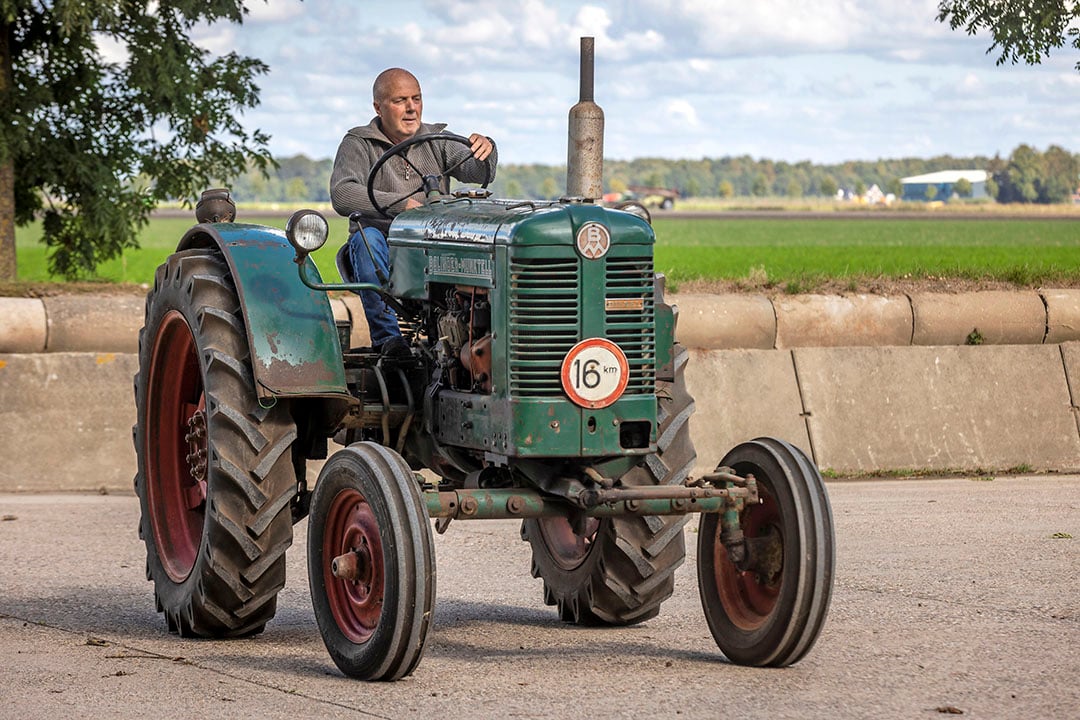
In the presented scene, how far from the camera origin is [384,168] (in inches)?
303

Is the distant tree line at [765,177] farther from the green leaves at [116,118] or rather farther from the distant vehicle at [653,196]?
the green leaves at [116,118]

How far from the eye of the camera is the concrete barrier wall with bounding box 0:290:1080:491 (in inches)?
453

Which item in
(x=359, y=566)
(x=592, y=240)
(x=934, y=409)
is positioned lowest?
(x=359, y=566)

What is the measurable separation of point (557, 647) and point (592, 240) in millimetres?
1759

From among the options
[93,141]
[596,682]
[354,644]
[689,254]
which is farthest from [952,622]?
[689,254]

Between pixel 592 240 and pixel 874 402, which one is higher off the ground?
pixel 592 240

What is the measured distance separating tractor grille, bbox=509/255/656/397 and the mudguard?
101 centimetres

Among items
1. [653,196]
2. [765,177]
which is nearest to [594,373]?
[653,196]

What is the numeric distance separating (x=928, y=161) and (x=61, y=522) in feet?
570

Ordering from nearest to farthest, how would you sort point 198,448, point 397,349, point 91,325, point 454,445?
1. point 454,445
2. point 397,349
3. point 198,448
4. point 91,325

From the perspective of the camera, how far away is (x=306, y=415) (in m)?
7.39

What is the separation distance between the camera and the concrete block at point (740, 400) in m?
12.1

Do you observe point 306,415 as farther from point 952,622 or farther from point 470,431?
point 952,622

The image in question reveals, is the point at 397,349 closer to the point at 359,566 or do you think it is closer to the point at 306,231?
the point at 306,231
